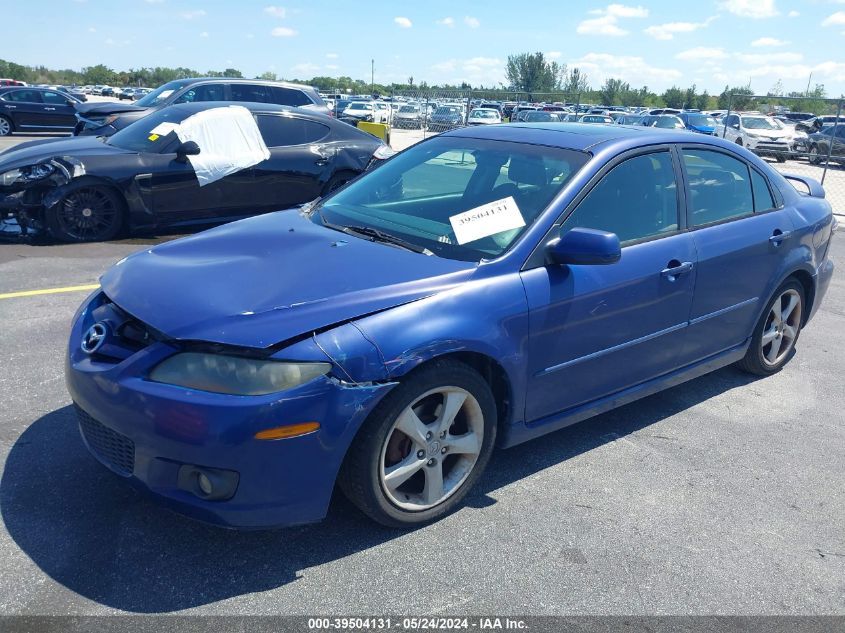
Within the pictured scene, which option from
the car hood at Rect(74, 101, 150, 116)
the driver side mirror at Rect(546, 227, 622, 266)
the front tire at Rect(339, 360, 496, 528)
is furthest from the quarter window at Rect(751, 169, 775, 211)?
the car hood at Rect(74, 101, 150, 116)

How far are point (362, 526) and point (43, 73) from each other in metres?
99.5

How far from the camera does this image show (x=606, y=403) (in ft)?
12.1

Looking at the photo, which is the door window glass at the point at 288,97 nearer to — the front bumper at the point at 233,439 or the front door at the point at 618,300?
the front door at the point at 618,300

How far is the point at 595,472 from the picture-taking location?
142 inches

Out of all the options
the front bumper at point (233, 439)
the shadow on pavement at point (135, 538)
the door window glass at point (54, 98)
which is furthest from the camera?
the door window glass at point (54, 98)

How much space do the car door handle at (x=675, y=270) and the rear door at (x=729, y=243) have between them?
0.48 feet

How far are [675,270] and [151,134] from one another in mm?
6309

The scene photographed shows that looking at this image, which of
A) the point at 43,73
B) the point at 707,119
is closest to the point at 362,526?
the point at 707,119

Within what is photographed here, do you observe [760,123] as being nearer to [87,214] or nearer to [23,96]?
[23,96]

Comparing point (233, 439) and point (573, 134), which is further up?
point (573, 134)

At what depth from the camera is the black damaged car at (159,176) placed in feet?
24.1

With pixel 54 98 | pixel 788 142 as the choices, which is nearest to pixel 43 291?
pixel 54 98

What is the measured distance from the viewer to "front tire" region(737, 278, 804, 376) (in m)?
4.73

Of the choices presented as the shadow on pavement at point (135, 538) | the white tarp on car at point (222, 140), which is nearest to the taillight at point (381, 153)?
the white tarp on car at point (222, 140)
